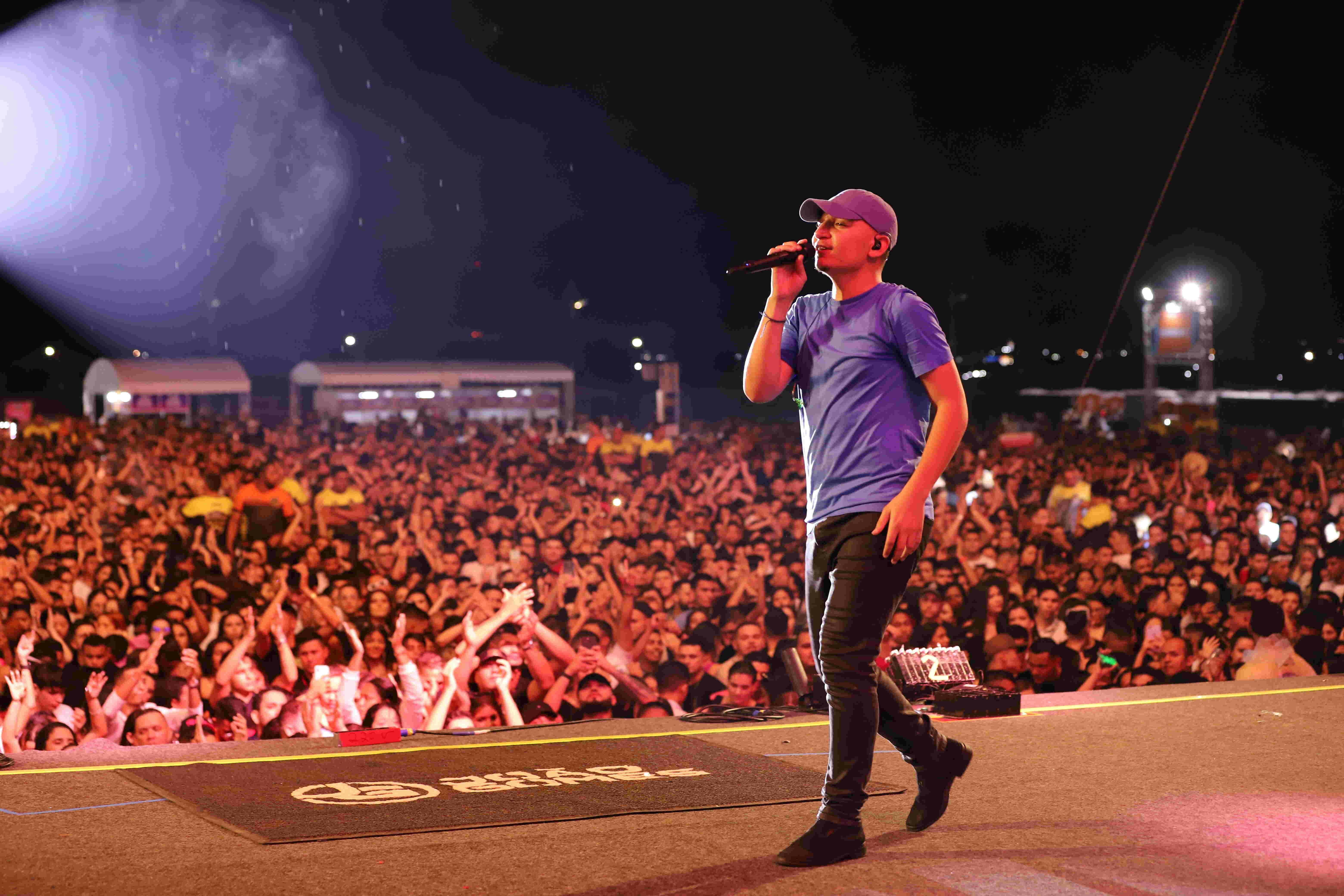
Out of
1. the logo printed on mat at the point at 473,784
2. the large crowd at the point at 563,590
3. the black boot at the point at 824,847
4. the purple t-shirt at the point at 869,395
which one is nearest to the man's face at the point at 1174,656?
the large crowd at the point at 563,590

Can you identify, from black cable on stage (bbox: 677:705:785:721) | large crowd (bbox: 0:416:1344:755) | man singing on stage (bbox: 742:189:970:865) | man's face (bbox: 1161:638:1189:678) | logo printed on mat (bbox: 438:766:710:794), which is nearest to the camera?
man singing on stage (bbox: 742:189:970:865)

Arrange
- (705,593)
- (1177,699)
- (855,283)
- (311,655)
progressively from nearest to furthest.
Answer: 1. (855,283)
2. (1177,699)
3. (311,655)
4. (705,593)

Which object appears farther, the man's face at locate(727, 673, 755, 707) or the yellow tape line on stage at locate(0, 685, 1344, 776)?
the man's face at locate(727, 673, 755, 707)

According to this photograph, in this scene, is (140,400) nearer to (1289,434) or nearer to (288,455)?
(288,455)

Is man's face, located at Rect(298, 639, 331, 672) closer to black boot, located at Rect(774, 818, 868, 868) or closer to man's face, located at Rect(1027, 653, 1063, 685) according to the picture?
man's face, located at Rect(1027, 653, 1063, 685)

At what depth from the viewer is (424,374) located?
→ 152ft

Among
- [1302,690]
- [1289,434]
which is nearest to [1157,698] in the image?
[1302,690]

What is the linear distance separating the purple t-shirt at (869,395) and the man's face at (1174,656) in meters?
4.44

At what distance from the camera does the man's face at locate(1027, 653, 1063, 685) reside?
7.13m

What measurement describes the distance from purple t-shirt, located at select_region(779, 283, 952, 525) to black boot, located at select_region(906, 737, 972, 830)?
1.99ft

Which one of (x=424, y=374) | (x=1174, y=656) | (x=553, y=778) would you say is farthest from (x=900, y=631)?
(x=424, y=374)

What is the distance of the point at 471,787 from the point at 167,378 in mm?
44751

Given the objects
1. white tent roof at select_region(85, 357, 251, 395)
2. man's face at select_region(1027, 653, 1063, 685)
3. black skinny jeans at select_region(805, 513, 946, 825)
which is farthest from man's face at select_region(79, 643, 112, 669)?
white tent roof at select_region(85, 357, 251, 395)

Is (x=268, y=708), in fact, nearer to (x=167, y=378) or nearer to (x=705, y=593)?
(x=705, y=593)
